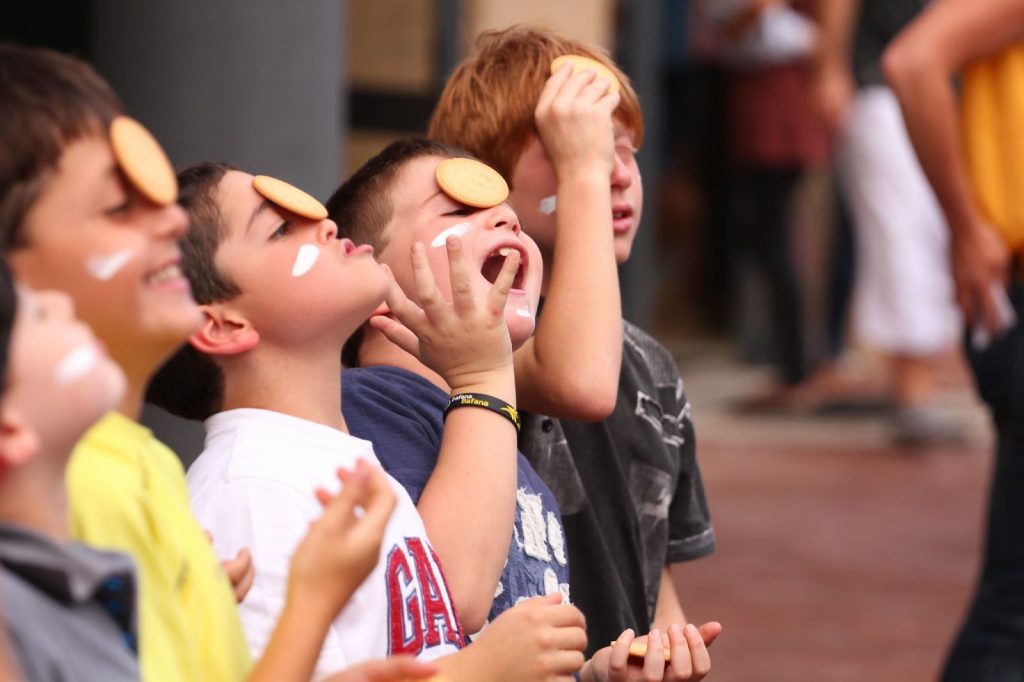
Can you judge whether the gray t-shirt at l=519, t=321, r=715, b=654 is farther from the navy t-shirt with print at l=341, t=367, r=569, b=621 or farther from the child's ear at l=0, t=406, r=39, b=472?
the child's ear at l=0, t=406, r=39, b=472

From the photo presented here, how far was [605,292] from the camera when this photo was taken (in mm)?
2330

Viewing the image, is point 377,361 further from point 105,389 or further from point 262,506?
point 105,389

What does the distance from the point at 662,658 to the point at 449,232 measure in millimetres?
555

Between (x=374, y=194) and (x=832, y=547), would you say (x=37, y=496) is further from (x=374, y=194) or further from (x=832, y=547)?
→ (x=832, y=547)

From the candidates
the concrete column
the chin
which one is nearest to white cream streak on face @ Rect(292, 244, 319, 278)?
the chin

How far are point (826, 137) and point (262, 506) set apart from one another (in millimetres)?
6868

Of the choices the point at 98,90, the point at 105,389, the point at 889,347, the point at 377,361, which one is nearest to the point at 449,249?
the point at 377,361

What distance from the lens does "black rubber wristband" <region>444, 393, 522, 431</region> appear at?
2010 mm

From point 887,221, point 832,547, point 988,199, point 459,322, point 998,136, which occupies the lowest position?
point 832,547

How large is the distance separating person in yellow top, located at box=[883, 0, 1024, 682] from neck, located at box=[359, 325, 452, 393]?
55.3 inches

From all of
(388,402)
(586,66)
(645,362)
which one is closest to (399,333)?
(388,402)

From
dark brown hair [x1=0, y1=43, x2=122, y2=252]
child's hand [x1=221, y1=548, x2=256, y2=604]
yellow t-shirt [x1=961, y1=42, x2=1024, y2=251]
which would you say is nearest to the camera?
dark brown hair [x1=0, y1=43, x2=122, y2=252]

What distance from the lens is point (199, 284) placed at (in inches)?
73.7

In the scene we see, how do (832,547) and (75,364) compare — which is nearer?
(75,364)
